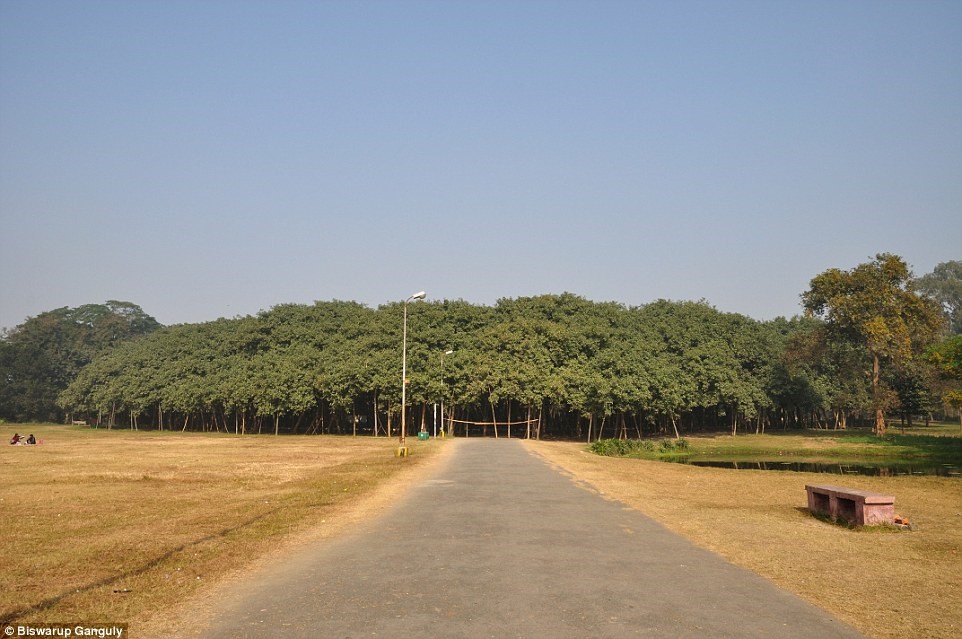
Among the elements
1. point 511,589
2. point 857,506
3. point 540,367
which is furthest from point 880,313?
point 511,589

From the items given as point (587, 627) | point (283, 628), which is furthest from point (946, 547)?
point (283, 628)

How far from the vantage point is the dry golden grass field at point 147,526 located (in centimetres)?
791

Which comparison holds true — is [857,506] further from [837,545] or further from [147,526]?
[147,526]

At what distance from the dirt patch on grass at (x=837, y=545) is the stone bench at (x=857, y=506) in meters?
0.37

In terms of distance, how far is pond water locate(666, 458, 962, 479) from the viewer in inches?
1223

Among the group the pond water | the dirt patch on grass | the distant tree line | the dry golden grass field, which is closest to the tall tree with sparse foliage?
the distant tree line

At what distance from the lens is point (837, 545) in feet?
39.1

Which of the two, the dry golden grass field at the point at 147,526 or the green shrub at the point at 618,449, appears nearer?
the dry golden grass field at the point at 147,526

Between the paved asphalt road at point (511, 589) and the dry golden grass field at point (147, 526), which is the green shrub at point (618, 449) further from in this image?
the paved asphalt road at point (511, 589)

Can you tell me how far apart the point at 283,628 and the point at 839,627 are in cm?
583

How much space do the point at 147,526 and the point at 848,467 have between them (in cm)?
3381

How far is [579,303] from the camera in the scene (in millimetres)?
79562

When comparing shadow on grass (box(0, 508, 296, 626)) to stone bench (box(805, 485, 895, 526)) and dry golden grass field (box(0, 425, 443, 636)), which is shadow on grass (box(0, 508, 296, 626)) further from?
stone bench (box(805, 485, 895, 526))

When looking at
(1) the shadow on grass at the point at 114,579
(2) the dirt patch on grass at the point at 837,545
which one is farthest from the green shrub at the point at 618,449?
(1) the shadow on grass at the point at 114,579
